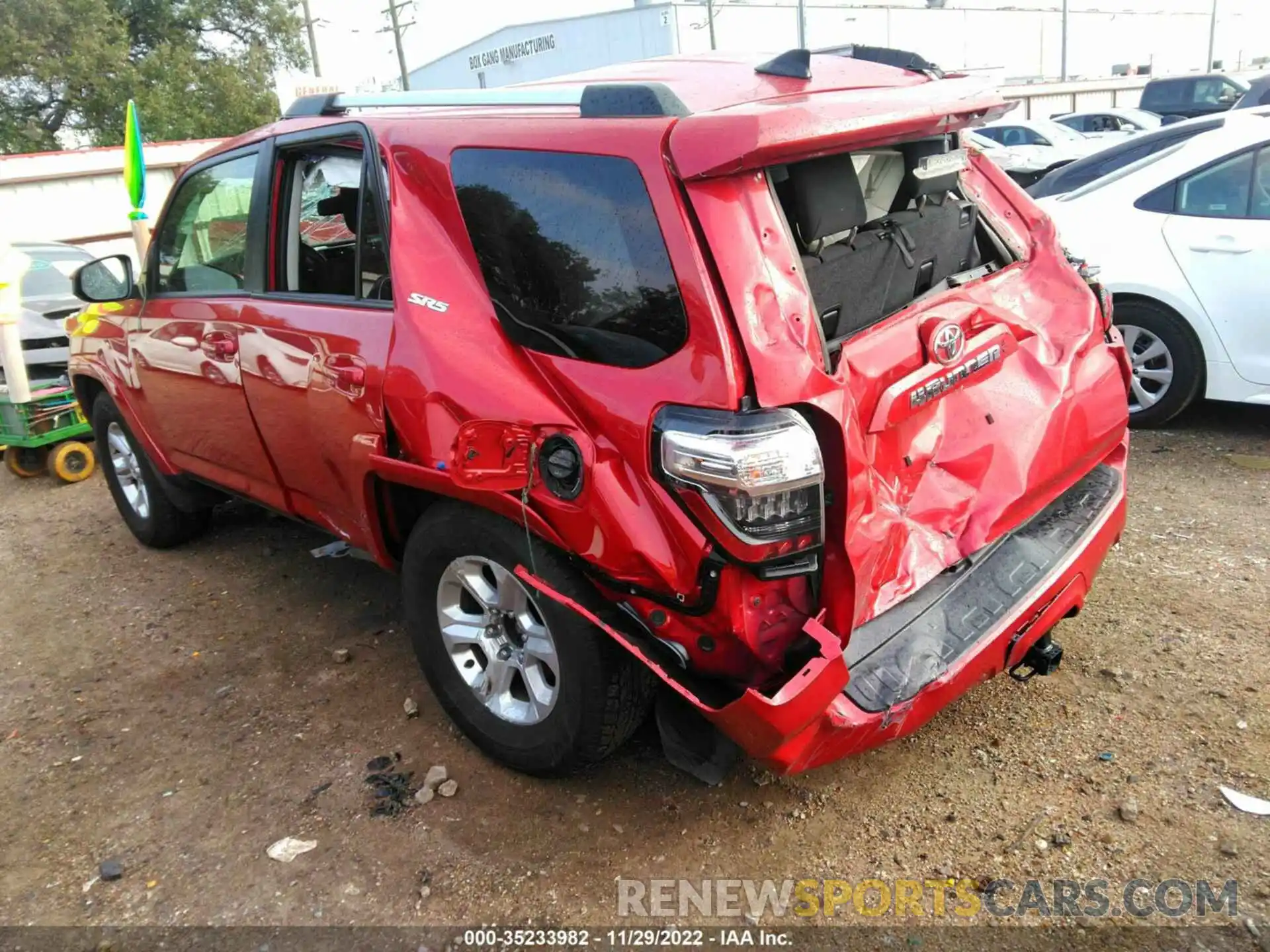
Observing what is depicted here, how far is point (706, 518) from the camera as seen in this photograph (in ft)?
7.34

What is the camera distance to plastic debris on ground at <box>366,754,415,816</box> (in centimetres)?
296

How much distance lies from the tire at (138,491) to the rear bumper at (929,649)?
3.77 meters

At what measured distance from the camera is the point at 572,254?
98.2 inches

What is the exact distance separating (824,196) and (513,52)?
5887 cm

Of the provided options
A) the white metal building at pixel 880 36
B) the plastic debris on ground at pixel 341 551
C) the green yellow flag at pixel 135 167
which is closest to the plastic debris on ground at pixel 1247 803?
the plastic debris on ground at pixel 341 551

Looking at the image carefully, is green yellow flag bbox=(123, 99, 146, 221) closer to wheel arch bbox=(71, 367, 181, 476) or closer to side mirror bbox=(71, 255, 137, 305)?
wheel arch bbox=(71, 367, 181, 476)

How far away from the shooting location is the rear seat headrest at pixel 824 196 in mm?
2484

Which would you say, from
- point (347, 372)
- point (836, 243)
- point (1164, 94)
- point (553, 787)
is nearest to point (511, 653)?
point (553, 787)

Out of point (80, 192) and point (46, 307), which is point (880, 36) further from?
point (46, 307)

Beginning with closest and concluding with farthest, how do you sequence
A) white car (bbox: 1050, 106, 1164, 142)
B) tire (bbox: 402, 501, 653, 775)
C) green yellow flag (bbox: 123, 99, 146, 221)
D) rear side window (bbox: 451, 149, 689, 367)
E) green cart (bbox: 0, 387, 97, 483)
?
rear side window (bbox: 451, 149, 689, 367) < tire (bbox: 402, 501, 653, 775) < green yellow flag (bbox: 123, 99, 146, 221) < green cart (bbox: 0, 387, 97, 483) < white car (bbox: 1050, 106, 1164, 142)

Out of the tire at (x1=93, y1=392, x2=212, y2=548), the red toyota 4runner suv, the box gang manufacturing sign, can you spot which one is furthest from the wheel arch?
the box gang manufacturing sign

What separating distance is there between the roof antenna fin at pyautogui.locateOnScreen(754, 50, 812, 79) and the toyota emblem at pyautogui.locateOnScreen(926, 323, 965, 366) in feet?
2.71

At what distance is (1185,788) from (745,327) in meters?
1.84

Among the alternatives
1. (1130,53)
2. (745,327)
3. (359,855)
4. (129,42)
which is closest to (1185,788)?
(745,327)
